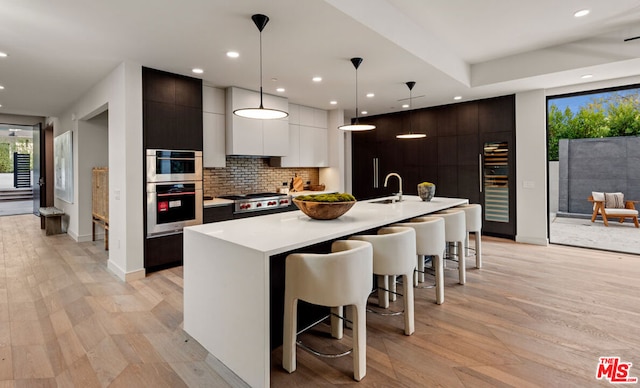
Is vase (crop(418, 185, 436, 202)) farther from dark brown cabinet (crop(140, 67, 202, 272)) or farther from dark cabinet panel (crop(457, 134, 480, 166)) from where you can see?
dark brown cabinet (crop(140, 67, 202, 272))

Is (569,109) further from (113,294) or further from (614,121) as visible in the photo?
(113,294)

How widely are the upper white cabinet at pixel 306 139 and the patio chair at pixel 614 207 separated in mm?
5923

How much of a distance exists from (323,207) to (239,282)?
97 cm

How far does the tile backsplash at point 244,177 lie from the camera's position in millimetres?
5203

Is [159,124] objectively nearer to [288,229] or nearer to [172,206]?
[172,206]

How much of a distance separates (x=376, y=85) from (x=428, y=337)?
3.67m

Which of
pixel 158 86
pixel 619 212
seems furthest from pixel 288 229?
pixel 619 212

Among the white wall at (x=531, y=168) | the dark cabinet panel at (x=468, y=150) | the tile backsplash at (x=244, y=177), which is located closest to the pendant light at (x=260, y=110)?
the tile backsplash at (x=244, y=177)

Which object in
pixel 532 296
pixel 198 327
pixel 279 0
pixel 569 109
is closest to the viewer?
pixel 198 327

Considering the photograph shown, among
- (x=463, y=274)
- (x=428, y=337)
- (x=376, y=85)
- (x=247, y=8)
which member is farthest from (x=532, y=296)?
(x=247, y=8)

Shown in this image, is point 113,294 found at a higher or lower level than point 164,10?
lower

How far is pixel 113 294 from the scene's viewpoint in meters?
3.35

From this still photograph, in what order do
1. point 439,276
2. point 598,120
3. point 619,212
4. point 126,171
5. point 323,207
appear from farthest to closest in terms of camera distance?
point 598,120 < point 619,212 < point 126,171 < point 439,276 < point 323,207

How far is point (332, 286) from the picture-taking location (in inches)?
73.3
